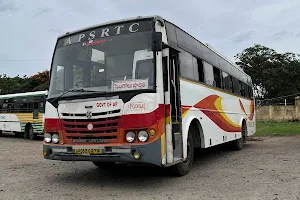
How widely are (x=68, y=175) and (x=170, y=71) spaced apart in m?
3.50

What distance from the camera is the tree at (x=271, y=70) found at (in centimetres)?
3894

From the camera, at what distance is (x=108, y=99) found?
625cm

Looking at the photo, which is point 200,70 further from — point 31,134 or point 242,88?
point 31,134

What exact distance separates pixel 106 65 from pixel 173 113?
1660 mm

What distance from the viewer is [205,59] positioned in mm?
9516

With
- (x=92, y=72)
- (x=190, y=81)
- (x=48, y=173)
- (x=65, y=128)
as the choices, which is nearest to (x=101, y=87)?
(x=92, y=72)

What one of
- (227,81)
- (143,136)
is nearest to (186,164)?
(143,136)

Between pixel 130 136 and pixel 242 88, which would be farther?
pixel 242 88

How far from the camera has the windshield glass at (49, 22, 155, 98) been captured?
6.38m

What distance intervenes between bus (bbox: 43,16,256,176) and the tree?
34246mm

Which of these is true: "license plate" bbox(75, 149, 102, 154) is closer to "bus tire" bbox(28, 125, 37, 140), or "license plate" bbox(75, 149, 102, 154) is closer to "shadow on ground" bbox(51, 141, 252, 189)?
"shadow on ground" bbox(51, 141, 252, 189)

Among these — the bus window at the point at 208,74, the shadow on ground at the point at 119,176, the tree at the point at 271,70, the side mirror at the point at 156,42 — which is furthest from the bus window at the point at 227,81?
the tree at the point at 271,70

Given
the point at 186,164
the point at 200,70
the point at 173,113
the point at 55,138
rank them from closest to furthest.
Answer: the point at 55,138 → the point at 173,113 → the point at 186,164 → the point at 200,70

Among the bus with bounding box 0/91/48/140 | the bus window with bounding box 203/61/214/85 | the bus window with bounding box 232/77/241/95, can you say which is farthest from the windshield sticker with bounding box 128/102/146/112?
the bus with bounding box 0/91/48/140
